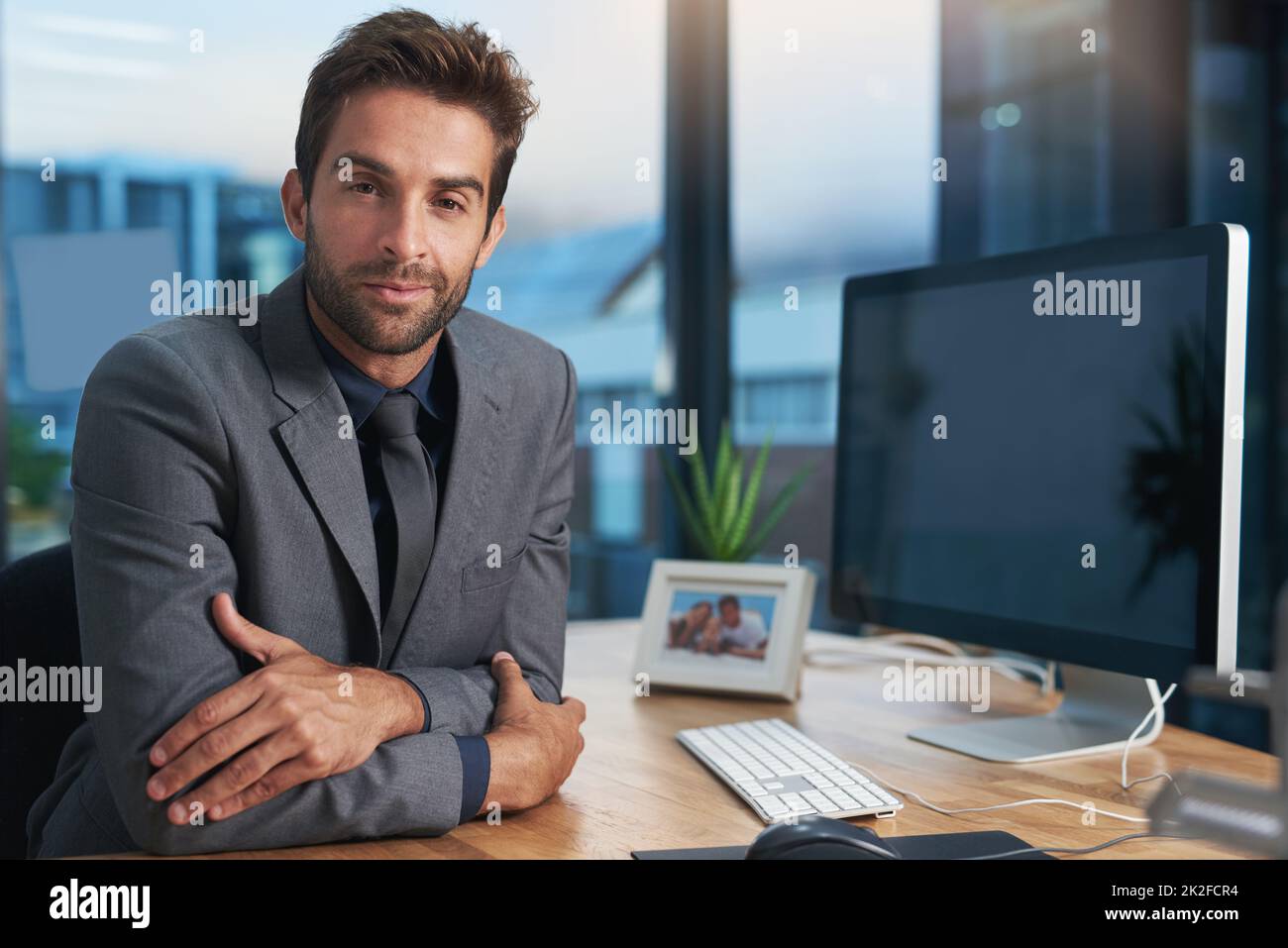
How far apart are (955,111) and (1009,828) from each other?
2.28 meters

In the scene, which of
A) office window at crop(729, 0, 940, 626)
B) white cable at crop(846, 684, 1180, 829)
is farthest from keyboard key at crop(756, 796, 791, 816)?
office window at crop(729, 0, 940, 626)

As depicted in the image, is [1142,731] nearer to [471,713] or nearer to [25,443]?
[471,713]

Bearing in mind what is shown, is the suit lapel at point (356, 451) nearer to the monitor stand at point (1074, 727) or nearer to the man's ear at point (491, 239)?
the man's ear at point (491, 239)

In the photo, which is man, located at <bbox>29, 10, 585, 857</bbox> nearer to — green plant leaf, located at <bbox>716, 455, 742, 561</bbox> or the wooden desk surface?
the wooden desk surface

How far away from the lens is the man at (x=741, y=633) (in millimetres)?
1821

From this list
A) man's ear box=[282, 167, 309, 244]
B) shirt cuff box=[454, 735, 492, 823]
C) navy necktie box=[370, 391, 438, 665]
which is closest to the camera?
shirt cuff box=[454, 735, 492, 823]

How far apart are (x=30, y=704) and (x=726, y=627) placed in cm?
99

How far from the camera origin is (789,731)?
4.88 ft

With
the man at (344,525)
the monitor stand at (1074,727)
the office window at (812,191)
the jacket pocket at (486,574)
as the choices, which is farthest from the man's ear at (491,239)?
the office window at (812,191)

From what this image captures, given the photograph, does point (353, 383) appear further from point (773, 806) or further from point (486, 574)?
point (773, 806)

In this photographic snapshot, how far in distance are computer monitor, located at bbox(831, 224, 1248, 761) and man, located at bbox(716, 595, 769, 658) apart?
0.43ft

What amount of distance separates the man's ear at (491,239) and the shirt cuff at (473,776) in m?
0.63

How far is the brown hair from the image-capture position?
141 cm
